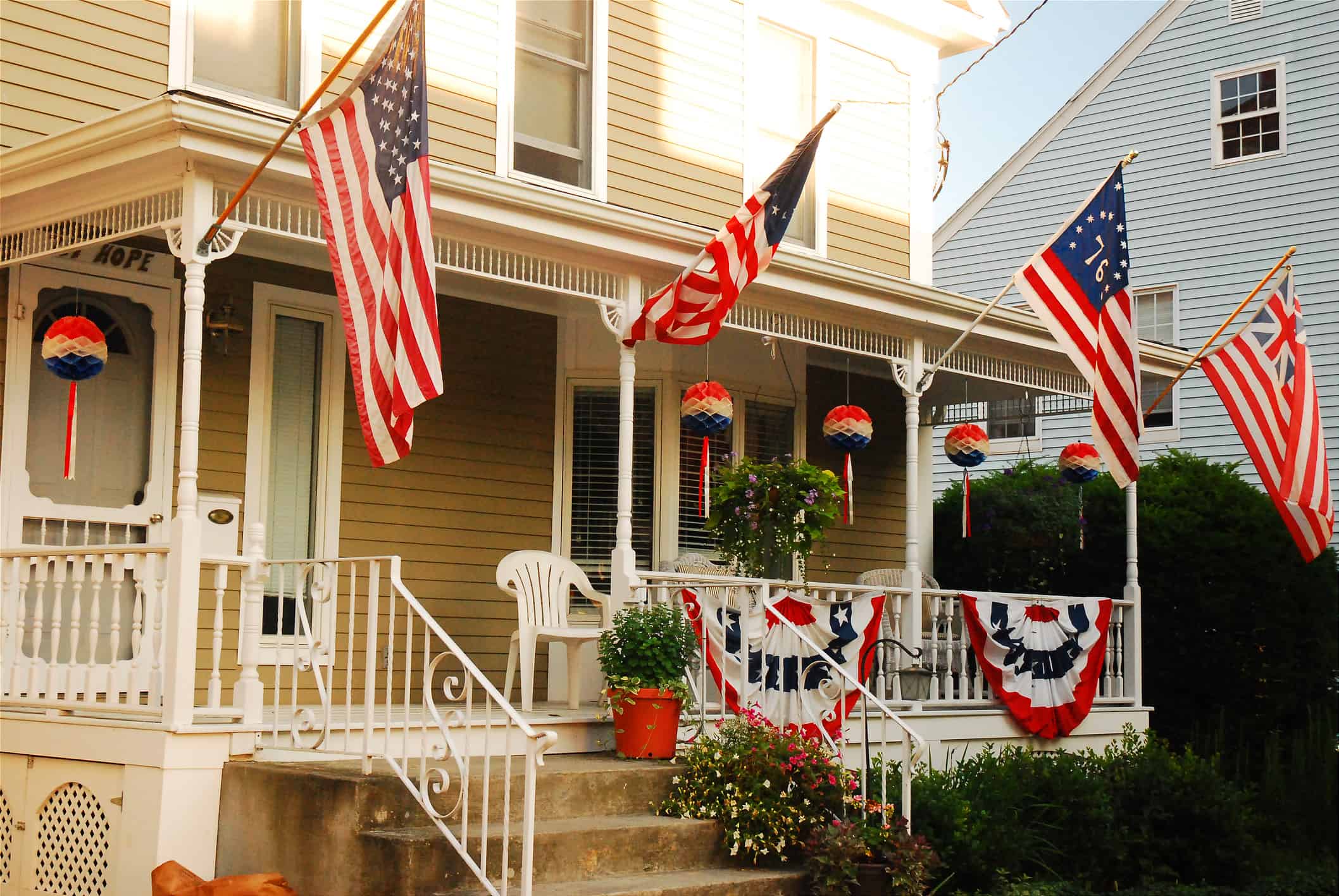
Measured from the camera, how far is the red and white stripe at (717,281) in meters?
8.52

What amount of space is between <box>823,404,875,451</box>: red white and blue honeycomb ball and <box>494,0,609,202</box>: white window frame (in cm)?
233

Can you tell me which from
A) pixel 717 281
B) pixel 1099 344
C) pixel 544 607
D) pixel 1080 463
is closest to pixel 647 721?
pixel 544 607

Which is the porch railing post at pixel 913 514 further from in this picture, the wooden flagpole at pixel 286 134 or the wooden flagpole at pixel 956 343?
the wooden flagpole at pixel 286 134

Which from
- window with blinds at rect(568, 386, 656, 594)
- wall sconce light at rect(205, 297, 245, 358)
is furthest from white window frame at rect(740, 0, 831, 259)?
wall sconce light at rect(205, 297, 245, 358)

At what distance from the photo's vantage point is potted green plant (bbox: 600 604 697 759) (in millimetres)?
7980

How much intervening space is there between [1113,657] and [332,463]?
6236 mm

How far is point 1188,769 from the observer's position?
9633 millimetres

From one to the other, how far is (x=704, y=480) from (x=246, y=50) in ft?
13.0

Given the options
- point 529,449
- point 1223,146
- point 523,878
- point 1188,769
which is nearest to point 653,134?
point 529,449

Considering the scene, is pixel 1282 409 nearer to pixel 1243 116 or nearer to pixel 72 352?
pixel 72 352

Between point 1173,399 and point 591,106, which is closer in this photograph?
point 591,106

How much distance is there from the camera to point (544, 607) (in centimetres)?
961

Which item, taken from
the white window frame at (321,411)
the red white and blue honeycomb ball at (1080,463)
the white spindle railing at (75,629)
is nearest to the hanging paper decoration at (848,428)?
the red white and blue honeycomb ball at (1080,463)

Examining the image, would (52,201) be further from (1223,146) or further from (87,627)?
(1223,146)
